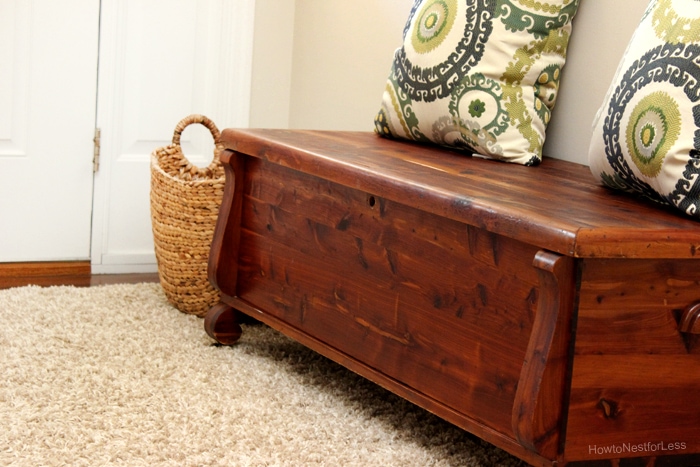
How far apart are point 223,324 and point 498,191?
80 cm

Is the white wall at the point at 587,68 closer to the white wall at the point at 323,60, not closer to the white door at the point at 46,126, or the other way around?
the white wall at the point at 323,60

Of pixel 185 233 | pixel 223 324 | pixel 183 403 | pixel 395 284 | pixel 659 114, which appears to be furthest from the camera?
pixel 185 233

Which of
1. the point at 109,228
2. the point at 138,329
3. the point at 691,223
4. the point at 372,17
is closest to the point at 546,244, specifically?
the point at 691,223

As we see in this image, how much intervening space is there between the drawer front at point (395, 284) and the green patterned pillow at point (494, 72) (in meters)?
0.31

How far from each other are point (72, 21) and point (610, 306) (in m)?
1.77

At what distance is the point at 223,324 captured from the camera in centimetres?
181

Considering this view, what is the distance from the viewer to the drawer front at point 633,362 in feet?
3.47

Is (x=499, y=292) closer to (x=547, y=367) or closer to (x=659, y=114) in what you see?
(x=547, y=367)

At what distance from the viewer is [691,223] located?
1.11 meters

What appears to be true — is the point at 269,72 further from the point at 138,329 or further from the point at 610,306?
the point at 610,306

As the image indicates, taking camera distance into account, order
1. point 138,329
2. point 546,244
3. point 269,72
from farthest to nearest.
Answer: point 269,72 → point 138,329 → point 546,244

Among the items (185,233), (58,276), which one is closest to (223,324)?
(185,233)

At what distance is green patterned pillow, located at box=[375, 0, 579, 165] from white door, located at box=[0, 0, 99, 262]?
3.64ft

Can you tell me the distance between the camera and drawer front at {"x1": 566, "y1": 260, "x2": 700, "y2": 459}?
106 cm
